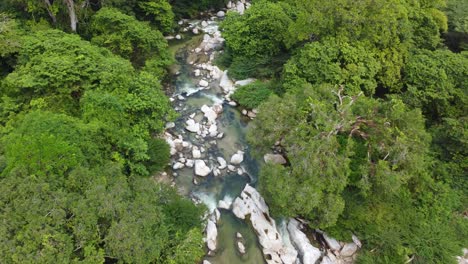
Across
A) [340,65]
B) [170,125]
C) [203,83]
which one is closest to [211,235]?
[170,125]

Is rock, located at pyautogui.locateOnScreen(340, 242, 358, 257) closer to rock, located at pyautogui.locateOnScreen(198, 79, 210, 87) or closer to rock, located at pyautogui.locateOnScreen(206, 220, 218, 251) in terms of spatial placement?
rock, located at pyautogui.locateOnScreen(206, 220, 218, 251)

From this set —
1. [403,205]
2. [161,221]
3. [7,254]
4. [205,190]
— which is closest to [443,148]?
[403,205]

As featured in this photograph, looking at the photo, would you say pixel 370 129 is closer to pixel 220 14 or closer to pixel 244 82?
pixel 244 82

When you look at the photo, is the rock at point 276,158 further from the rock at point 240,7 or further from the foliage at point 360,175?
the rock at point 240,7

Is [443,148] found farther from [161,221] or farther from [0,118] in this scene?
[0,118]

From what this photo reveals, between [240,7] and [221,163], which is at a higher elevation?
[240,7]
